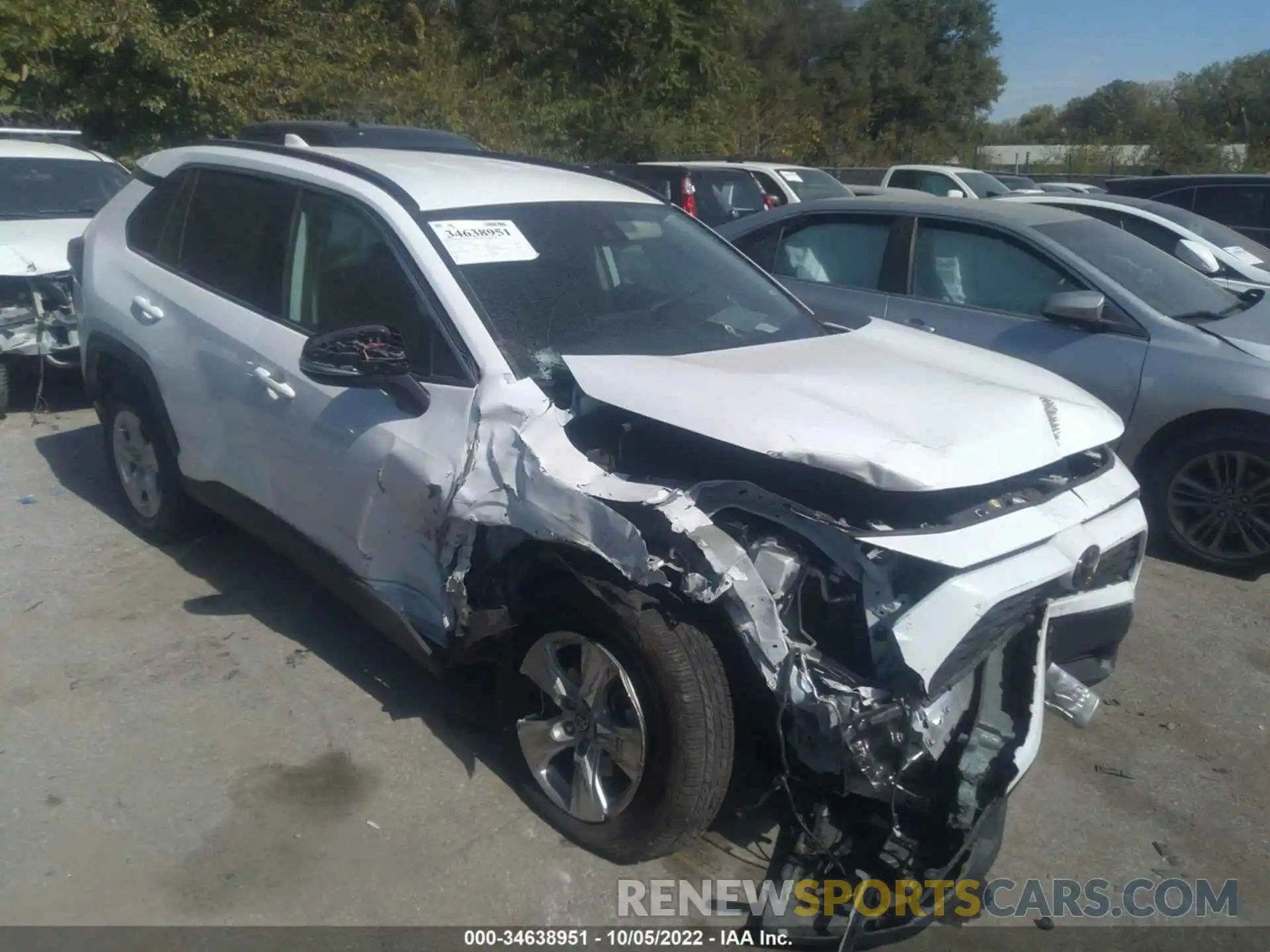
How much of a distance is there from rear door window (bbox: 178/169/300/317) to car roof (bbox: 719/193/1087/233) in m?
3.38

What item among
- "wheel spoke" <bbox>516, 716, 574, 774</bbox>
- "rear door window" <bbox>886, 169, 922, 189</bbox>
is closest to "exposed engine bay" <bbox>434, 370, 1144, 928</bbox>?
"wheel spoke" <bbox>516, 716, 574, 774</bbox>

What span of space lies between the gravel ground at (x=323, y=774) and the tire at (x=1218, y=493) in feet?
1.20

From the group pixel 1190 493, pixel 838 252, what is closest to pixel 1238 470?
pixel 1190 493

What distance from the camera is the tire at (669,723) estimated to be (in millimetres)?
2957

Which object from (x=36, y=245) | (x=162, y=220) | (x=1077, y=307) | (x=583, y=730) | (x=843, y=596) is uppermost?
(x=162, y=220)

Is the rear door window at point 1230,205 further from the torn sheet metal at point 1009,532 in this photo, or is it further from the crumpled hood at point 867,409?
the torn sheet metal at point 1009,532

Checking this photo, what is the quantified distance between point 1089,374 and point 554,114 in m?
15.4

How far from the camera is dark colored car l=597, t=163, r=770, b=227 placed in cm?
1352

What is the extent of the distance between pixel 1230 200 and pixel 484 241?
10.8 meters

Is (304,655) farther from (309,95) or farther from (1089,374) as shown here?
(309,95)

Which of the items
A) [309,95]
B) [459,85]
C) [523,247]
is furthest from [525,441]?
[459,85]

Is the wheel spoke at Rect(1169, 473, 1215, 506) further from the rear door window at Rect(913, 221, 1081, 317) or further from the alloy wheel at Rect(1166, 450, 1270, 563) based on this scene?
the rear door window at Rect(913, 221, 1081, 317)

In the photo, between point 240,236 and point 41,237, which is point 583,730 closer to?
point 240,236

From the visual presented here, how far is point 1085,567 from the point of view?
3223mm
